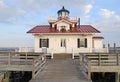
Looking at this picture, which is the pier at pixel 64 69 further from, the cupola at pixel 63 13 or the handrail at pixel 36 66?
the cupola at pixel 63 13

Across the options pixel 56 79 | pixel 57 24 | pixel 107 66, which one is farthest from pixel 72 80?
pixel 57 24

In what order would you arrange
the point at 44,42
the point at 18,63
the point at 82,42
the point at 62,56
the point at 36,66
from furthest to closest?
the point at 44,42 → the point at 82,42 → the point at 62,56 → the point at 18,63 → the point at 36,66

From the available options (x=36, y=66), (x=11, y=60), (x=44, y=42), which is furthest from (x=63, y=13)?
(x=36, y=66)

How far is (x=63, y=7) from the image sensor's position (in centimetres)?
3162

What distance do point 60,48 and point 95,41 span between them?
191 inches

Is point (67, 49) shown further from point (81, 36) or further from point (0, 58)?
Result: point (0, 58)

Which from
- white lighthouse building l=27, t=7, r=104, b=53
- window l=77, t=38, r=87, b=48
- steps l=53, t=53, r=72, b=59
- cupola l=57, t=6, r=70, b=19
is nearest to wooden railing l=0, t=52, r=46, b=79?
steps l=53, t=53, r=72, b=59

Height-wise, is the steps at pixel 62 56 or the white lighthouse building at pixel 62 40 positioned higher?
the white lighthouse building at pixel 62 40

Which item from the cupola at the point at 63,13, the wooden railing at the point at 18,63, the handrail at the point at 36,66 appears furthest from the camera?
the cupola at the point at 63,13

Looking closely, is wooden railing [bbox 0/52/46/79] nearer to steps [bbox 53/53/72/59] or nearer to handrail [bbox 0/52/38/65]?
handrail [bbox 0/52/38/65]

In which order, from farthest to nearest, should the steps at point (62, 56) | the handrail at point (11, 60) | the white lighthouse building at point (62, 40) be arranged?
1. the white lighthouse building at point (62, 40)
2. the steps at point (62, 56)
3. the handrail at point (11, 60)

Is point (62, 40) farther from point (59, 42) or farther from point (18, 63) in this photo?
point (18, 63)

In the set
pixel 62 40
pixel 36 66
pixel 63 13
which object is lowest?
pixel 36 66

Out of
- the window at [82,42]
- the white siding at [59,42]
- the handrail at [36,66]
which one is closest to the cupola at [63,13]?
the white siding at [59,42]
